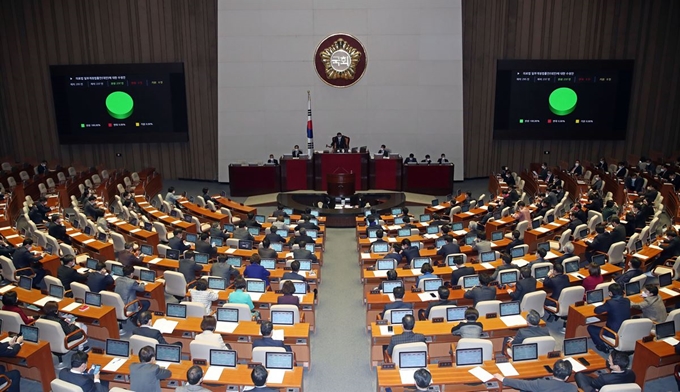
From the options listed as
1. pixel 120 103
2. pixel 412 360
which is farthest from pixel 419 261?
pixel 120 103

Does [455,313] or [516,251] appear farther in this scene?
[516,251]

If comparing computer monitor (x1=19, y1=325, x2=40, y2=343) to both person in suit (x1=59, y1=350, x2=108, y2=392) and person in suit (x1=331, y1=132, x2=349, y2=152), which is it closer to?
person in suit (x1=59, y1=350, x2=108, y2=392)

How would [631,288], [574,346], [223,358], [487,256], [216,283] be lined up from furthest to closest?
1. [487,256]
2. [216,283]
3. [631,288]
4. [574,346]
5. [223,358]

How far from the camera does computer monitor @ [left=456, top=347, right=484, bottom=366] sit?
7469mm

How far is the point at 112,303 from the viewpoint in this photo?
962 centimetres

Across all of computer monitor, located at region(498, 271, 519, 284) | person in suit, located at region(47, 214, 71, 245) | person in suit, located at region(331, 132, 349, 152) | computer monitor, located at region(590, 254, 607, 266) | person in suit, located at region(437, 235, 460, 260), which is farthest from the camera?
person in suit, located at region(331, 132, 349, 152)

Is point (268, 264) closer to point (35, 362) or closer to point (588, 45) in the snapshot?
point (35, 362)

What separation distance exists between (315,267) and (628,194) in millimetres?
10616

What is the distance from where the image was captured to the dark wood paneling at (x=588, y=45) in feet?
74.3

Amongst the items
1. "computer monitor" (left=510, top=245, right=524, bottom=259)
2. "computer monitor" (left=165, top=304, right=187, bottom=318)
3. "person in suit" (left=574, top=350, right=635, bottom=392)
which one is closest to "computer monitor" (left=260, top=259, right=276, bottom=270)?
"computer monitor" (left=165, top=304, right=187, bottom=318)

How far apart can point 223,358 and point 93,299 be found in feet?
10.9

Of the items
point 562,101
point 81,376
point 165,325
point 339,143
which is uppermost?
point 562,101

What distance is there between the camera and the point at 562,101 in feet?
75.0

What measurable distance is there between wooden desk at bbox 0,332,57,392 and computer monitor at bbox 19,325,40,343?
0.24ft
